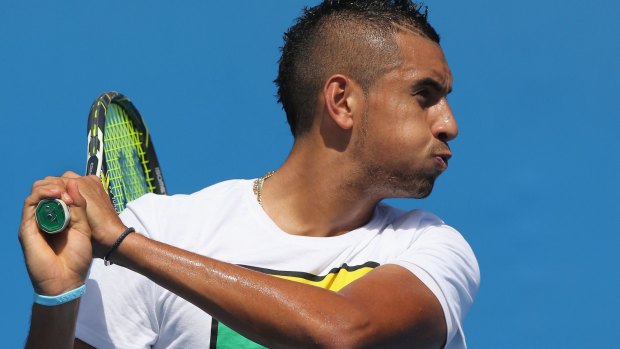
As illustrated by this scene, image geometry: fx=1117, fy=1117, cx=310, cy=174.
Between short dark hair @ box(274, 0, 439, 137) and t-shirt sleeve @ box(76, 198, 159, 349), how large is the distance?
0.73 meters

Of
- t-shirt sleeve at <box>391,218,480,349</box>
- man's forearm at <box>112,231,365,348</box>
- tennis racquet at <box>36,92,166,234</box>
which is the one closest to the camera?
man's forearm at <box>112,231,365,348</box>

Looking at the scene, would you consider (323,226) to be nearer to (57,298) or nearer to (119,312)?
(119,312)

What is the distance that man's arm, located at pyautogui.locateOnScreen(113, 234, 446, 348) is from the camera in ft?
8.50

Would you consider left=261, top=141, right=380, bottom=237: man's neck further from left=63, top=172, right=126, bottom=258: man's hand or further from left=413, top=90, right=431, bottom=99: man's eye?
left=63, top=172, right=126, bottom=258: man's hand

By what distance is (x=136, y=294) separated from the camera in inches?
123

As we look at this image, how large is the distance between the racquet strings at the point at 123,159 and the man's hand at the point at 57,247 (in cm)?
81

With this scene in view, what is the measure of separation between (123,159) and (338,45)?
90 cm

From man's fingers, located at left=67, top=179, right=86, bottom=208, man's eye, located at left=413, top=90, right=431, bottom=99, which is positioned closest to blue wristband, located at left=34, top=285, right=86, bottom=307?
man's fingers, located at left=67, top=179, right=86, bottom=208

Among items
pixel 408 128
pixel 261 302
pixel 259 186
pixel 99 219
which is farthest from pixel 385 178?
pixel 99 219

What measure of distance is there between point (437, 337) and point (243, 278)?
2.04 ft

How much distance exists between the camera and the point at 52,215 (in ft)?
8.93

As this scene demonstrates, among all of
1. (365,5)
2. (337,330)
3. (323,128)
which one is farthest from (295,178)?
(337,330)

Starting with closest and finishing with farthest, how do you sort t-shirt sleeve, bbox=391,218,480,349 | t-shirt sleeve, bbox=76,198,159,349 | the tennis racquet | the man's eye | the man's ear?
t-shirt sleeve, bbox=391,218,480,349, t-shirt sleeve, bbox=76,198,159,349, the man's eye, the man's ear, the tennis racquet

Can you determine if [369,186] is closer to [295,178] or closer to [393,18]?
[295,178]
